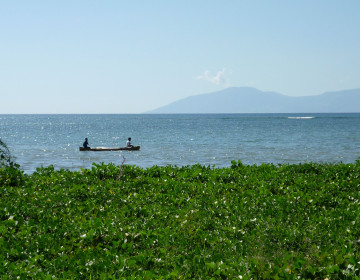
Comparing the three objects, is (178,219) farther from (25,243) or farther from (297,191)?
(297,191)

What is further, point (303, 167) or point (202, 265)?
point (303, 167)

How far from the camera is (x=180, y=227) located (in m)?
8.48

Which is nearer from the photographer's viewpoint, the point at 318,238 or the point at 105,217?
the point at 318,238

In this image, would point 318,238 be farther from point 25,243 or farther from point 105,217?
point 25,243

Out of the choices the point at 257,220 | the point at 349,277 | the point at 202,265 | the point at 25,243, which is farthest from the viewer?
the point at 257,220

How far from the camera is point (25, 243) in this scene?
7.41 metres

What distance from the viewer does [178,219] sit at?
355 inches

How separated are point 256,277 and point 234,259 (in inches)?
33.2

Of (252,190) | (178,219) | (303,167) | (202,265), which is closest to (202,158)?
(303,167)

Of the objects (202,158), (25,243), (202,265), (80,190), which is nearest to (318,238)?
(202,265)

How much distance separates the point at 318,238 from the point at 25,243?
541 centimetres

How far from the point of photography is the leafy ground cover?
6078 mm

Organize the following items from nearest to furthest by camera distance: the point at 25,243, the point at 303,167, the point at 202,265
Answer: the point at 202,265 < the point at 25,243 < the point at 303,167

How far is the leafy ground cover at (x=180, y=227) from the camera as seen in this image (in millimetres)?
6078
